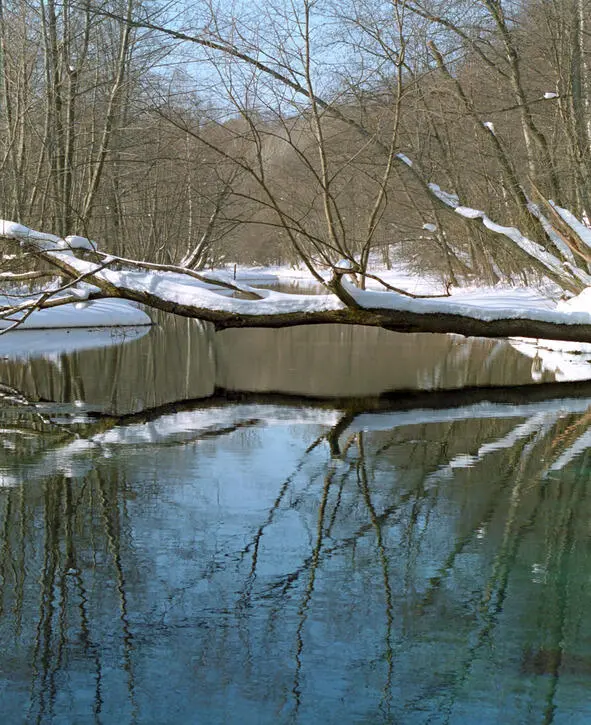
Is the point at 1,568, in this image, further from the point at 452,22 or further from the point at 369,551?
the point at 452,22

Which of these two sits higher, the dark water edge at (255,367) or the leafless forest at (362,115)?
the leafless forest at (362,115)

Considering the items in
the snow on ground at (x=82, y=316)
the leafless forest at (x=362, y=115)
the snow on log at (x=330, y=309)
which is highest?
the leafless forest at (x=362, y=115)

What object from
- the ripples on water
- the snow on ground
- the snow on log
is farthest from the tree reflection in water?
the snow on ground

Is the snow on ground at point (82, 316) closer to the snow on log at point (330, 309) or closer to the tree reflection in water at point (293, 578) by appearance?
the snow on log at point (330, 309)

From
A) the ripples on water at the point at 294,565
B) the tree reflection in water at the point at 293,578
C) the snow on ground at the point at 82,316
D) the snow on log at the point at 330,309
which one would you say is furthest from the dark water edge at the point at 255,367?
the tree reflection in water at the point at 293,578

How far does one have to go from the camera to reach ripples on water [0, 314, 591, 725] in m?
3.00

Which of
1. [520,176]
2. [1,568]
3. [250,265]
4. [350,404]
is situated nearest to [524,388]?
[350,404]

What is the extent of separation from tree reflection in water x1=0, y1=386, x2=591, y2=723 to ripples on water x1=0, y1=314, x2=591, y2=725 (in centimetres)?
1

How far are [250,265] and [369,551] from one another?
78.1 metres

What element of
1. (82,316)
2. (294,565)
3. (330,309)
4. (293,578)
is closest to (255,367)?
(330,309)

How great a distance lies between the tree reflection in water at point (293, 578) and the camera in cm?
300

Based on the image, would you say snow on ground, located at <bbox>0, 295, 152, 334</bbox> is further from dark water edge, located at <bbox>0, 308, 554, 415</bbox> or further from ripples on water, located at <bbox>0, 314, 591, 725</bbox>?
ripples on water, located at <bbox>0, 314, 591, 725</bbox>

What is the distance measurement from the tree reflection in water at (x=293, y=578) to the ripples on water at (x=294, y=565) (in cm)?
1

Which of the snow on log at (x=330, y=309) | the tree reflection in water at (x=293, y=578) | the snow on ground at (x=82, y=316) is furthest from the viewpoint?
the snow on ground at (x=82, y=316)
